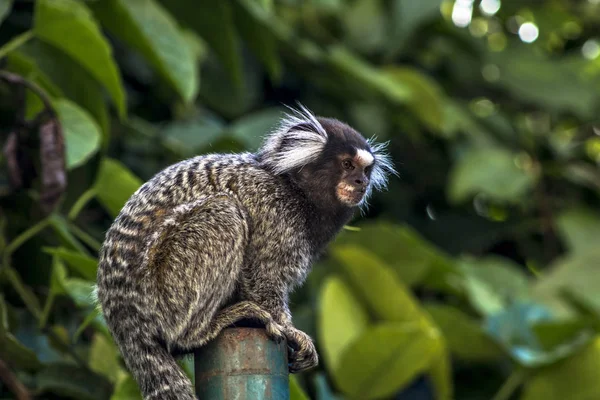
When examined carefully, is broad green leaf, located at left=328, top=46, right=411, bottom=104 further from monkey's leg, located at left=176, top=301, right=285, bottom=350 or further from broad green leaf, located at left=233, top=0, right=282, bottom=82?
monkey's leg, located at left=176, top=301, right=285, bottom=350

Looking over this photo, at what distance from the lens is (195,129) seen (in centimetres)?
557

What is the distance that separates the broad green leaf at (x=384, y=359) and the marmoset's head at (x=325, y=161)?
3.93ft

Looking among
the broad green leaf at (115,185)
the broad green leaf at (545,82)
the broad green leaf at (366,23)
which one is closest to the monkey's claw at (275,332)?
the broad green leaf at (115,185)

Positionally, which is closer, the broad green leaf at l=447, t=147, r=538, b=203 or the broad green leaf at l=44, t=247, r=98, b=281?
the broad green leaf at l=44, t=247, r=98, b=281

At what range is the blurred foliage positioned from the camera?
428 cm

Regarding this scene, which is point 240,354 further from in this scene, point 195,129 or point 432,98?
point 432,98

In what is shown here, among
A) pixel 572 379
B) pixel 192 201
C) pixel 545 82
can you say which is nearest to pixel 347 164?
pixel 192 201

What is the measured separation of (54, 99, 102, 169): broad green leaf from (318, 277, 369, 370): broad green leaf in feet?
4.83

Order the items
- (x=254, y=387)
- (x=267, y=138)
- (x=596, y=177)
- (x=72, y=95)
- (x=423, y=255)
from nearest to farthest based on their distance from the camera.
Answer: (x=254, y=387) → (x=267, y=138) → (x=72, y=95) → (x=423, y=255) → (x=596, y=177)

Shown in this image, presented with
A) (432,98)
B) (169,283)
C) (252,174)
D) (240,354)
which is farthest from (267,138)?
(432,98)

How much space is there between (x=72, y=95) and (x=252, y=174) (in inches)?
60.7

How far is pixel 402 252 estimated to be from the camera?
5.64 meters

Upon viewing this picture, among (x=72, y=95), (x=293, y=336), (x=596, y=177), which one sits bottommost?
(x=596, y=177)

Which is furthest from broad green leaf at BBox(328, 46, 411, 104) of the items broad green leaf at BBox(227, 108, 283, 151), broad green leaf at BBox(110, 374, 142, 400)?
broad green leaf at BBox(110, 374, 142, 400)
